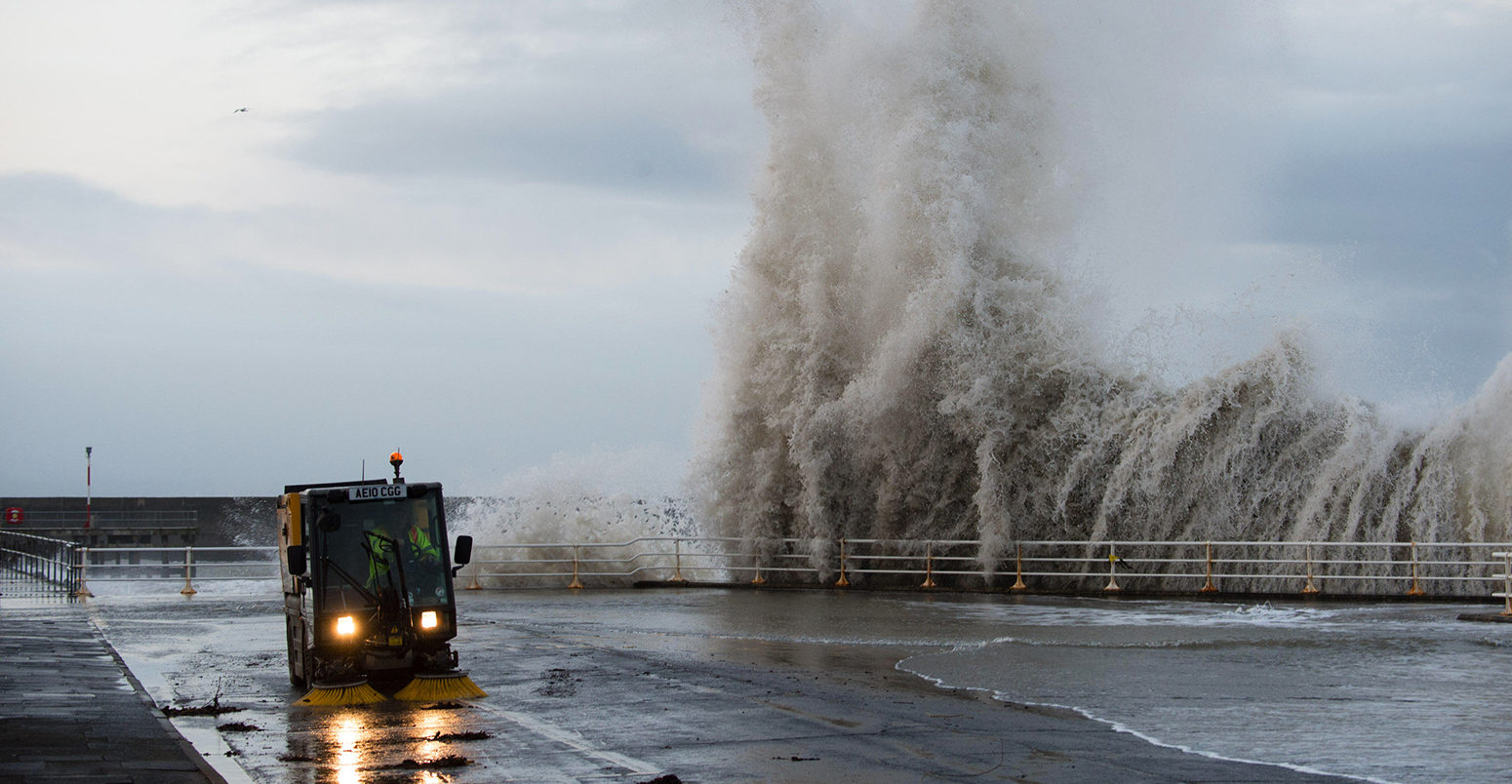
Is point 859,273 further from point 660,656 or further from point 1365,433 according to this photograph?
point 660,656

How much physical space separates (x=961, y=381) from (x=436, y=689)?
17.4 m

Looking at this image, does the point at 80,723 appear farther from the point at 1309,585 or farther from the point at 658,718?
the point at 1309,585

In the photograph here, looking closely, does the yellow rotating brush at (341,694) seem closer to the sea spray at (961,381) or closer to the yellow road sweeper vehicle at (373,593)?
the yellow road sweeper vehicle at (373,593)

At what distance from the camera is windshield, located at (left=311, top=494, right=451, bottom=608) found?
12.6 metres

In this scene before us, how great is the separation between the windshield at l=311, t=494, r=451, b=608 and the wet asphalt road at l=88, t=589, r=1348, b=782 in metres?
1.05

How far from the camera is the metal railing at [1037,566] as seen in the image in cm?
2256

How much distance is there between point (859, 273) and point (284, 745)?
22.0 meters

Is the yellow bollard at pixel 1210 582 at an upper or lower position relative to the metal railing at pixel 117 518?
lower

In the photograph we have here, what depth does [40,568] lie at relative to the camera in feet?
101

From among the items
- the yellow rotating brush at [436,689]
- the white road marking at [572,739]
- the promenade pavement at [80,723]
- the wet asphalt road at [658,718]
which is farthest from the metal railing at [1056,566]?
the white road marking at [572,739]

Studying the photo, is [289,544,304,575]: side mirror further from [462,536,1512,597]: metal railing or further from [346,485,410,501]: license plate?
[462,536,1512,597]: metal railing

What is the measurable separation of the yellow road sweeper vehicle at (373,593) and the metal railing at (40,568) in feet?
50.4

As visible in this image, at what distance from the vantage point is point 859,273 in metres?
30.5

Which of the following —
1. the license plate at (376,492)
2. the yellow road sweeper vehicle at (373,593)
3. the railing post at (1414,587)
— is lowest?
the railing post at (1414,587)
